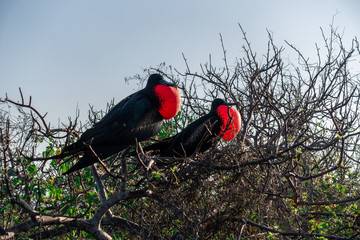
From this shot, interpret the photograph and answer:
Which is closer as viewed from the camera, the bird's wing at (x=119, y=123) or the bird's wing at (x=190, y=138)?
the bird's wing at (x=119, y=123)

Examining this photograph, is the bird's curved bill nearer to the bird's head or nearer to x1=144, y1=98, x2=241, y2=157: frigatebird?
the bird's head

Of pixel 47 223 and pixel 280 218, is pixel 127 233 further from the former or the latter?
pixel 280 218

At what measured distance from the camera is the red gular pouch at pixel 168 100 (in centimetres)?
412

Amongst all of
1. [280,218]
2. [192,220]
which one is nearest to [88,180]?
[192,220]

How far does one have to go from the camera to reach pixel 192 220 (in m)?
2.99

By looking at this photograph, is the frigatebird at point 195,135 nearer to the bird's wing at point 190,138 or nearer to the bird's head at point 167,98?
the bird's wing at point 190,138

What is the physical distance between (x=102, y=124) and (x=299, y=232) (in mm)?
2059

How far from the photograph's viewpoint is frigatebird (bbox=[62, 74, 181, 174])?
12.6 feet

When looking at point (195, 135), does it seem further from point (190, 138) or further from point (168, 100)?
point (168, 100)

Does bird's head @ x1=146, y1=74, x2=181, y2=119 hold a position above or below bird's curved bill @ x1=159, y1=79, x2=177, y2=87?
below

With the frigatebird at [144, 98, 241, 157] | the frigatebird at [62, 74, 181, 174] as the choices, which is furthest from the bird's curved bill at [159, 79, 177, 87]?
the frigatebird at [144, 98, 241, 157]

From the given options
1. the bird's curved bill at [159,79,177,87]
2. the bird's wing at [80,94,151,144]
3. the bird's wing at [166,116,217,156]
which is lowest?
the bird's wing at [166,116,217,156]

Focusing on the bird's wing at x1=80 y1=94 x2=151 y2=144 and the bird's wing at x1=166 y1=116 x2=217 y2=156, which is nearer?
the bird's wing at x1=80 y1=94 x2=151 y2=144

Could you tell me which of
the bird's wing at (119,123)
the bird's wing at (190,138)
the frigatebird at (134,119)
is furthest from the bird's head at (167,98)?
the bird's wing at (190,138)
